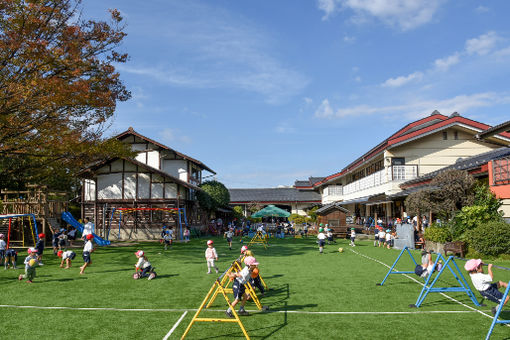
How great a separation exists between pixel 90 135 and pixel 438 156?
25.1m

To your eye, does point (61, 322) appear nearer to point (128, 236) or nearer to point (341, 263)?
point (341, 263)

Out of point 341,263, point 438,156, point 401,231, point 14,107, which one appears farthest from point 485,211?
point 14,107

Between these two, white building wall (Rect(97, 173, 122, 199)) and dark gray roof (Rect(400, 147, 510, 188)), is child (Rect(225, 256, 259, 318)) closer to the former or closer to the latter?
dark gray roof (Rect(400, 147, 510, 188))

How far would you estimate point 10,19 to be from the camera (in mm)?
13914

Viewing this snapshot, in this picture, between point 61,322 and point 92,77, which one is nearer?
point 61,322

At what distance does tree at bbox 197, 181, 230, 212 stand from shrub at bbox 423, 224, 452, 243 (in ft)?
69.2

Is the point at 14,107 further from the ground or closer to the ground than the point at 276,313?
further from the ground

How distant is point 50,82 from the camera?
48.1ft

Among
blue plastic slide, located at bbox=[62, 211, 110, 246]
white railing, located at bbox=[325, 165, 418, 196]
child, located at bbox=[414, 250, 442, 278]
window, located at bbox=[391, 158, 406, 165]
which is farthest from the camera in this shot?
window, located at bbox=[391, 158, 406, 165]

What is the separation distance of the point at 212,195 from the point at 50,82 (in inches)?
979

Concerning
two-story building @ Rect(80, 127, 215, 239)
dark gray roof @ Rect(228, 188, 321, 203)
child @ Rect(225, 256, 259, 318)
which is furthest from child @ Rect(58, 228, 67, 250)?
dark gray roof @ Rect(228, 188, 321, 203)

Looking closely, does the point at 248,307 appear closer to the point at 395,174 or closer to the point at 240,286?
the point at 240,286

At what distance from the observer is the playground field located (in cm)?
744

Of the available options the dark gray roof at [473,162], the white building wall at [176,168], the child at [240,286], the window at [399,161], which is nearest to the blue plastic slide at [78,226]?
the white building wall at [176,168]
